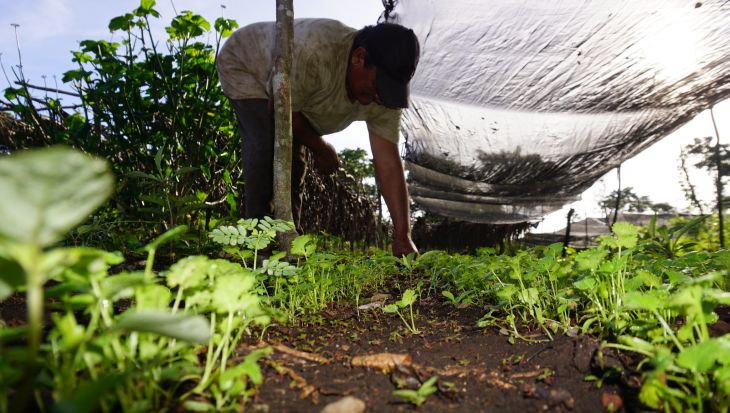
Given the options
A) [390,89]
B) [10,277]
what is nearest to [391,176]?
[390,89]

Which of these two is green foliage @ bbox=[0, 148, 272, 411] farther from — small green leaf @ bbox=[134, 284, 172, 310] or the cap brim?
the cap brim

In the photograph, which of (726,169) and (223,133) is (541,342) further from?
(726,169)

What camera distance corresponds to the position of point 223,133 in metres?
3.61

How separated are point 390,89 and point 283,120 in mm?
1087

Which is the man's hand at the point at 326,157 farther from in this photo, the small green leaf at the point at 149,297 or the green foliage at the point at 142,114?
the small green leaf at the point at 149,297

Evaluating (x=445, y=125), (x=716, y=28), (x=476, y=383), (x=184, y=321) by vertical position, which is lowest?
(x=476, y=383)

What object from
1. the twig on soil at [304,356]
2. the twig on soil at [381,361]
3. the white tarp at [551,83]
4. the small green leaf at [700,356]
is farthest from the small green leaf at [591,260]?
the white tarp at [551,83]

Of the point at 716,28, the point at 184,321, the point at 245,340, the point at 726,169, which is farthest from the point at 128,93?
the point at 726,169

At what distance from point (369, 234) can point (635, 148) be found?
3.40 m

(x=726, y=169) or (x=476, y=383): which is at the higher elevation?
(x=726, y=169)

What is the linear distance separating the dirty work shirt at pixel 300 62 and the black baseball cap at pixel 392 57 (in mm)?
236

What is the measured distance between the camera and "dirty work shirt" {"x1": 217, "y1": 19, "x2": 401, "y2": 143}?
8.56ft

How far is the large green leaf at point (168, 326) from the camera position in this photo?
1.73 ft

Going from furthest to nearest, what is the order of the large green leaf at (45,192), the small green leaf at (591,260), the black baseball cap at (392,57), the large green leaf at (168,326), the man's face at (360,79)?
1. the man's face at (360,79)
2. the black baseball cap at (392,57)
3. the small green leaf at (591,260)
4. the large green leaf at (168,326)
5. the large green leaf at (45,192)
